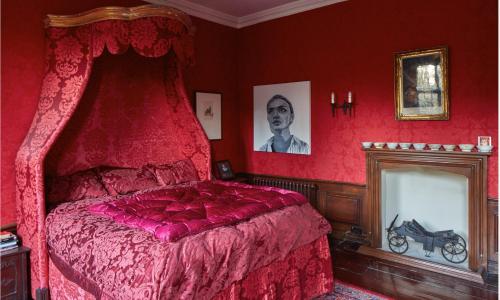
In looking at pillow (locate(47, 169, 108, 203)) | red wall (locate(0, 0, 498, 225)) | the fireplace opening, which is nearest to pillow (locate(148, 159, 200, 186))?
pillow (locate(47, 169, 108, 203))

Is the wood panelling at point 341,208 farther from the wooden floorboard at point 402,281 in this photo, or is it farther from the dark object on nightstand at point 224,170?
the dark object on nightstand at point 224,170

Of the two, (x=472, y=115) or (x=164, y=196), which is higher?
(x=472, y=115)

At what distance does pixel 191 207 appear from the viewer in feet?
9.00

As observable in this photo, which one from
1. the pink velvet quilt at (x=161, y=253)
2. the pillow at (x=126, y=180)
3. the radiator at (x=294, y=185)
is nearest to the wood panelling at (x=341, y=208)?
the radiator at (x=294, y=185)

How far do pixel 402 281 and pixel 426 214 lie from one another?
3.45 ft

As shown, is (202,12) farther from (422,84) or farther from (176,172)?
(422,84)

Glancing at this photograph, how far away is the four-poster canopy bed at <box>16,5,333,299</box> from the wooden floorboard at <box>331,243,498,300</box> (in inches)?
20.8

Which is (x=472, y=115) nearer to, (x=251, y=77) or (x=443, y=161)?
(x=443, y=161)

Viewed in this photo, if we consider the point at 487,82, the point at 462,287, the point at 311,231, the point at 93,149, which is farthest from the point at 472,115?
the point at 93,149

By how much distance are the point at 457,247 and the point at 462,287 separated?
61cm

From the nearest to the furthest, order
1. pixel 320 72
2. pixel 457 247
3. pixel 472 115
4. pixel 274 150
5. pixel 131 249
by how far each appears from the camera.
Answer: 1. pixel 131 249
2. pixel 472 115
3. pixel 457 247
4. pixel 320 72
5. pixel 274 150

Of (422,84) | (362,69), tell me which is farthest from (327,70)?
(422,84)

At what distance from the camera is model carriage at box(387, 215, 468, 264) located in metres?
3.62

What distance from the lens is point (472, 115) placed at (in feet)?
11.1
